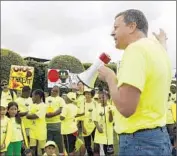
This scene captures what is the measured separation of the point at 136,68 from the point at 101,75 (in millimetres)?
240

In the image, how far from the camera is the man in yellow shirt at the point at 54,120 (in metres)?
8.73

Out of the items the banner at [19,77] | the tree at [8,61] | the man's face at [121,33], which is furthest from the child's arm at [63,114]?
the tree at [8,61]

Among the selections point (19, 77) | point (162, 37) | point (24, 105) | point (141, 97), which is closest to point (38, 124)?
point (24, 105)

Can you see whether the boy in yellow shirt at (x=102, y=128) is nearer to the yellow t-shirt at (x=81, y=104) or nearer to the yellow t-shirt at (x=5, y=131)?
the yellow t-shirt at (x=81, y=104)

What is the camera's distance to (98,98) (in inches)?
383

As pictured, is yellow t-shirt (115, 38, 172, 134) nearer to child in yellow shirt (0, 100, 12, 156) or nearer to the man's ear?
the man's ear

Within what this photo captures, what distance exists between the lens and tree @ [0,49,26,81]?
1562cm

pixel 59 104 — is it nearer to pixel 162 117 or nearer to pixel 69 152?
pixel 69 152

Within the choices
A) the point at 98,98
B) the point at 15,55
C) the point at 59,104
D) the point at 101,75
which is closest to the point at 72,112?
the point at 59,104

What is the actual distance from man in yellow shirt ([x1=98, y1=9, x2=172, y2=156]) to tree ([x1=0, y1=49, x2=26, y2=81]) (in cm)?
1347

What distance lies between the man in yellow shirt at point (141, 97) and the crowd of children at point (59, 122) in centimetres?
527

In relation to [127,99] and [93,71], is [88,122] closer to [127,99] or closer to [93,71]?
[93,71]

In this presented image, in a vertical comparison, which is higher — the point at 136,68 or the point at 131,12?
the point at 131,12

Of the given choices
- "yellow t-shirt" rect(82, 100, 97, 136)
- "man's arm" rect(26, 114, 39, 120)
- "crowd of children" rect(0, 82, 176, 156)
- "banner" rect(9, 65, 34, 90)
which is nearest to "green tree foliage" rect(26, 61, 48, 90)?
"crowd of children" rect(0, 82, 176, 156)
